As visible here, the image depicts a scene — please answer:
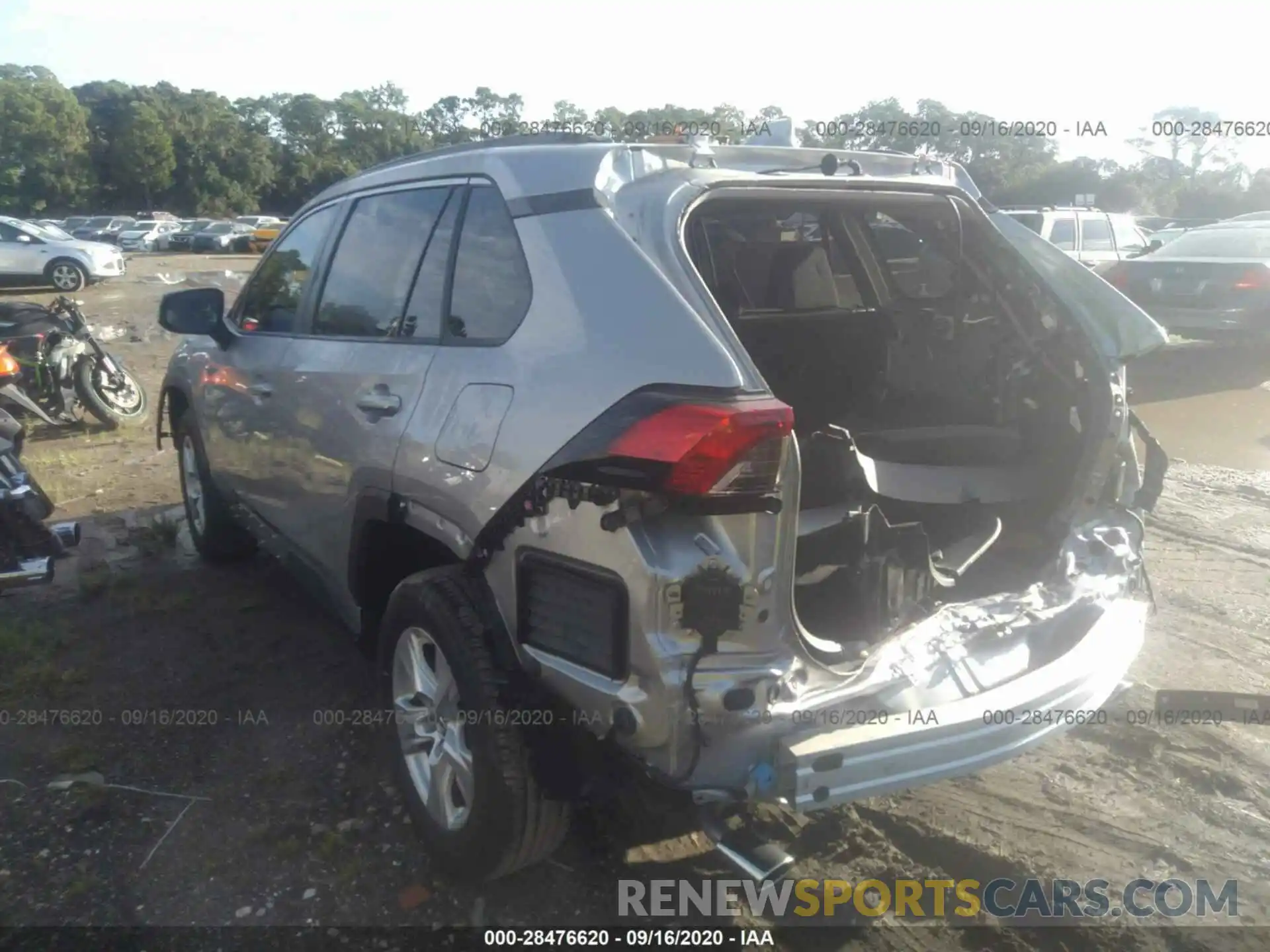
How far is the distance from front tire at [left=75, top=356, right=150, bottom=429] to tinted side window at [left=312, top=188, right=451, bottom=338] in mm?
5749

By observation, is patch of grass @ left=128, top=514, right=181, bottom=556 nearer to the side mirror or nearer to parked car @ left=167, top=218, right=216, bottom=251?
the side mirror

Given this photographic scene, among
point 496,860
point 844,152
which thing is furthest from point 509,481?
point 844,152

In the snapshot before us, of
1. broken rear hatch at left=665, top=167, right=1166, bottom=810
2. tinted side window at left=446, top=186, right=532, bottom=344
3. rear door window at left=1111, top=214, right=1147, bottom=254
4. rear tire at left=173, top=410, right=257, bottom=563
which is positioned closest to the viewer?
broken rear hatch at left=665, top=167, right=1166, bottom=810

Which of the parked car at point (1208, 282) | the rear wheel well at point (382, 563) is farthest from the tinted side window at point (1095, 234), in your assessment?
the rear wheel well at point (382, 563)

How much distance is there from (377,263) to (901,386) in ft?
6.92

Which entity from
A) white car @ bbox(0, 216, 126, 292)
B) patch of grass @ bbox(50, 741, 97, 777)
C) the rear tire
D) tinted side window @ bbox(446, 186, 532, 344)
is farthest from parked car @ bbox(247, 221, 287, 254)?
tinted side window @ bbox(446, 186, 532, 344)

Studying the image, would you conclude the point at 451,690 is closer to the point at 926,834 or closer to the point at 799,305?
the point at 926,834

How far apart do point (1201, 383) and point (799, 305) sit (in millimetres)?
8314

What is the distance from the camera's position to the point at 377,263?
356cm

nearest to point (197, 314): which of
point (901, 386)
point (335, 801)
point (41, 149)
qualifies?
point (335, 801)

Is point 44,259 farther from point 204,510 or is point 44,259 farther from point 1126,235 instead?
point 1126,235

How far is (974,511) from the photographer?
3.59 meters

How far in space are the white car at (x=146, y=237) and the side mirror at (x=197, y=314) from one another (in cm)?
3828

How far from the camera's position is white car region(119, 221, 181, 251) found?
3875cm
